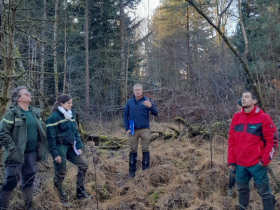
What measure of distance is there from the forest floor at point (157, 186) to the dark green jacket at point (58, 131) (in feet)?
1.67

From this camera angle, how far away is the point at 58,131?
362 centimetres

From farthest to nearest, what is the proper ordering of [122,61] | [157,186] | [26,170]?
[122,61] < [157,186] < [26,170]

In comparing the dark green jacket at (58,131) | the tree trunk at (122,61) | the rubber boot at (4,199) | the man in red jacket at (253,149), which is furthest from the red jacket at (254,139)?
the tree trunk at (122,61)

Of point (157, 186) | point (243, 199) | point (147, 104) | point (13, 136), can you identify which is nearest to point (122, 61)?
point (147, 104)

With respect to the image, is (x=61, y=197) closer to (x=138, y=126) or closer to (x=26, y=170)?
(x=26, y=170)

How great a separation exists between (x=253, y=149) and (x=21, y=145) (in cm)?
302

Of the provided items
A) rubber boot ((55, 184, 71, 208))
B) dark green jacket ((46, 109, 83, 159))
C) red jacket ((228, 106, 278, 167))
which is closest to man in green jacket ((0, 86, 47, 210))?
dark green jacket ((46, 109, 83, 159))

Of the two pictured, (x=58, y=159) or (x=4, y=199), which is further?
(x=58, y=159)

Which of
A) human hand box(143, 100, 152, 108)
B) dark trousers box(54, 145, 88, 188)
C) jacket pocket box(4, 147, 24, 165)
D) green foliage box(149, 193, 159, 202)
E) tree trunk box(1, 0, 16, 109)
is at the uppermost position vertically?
tree trunk box(1, 0, 16, 109)

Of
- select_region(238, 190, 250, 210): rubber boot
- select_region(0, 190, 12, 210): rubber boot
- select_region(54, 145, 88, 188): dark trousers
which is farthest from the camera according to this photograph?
select_region(54, 145, 88, 188): dark trousers

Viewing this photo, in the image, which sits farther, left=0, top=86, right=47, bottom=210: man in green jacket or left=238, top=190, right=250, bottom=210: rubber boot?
left=0, top=86, right=47, bottom=210: man in green jacket

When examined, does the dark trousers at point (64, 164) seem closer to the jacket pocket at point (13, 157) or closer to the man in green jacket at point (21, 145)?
the man in green jacket at point (21, 145)

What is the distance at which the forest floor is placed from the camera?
12.0 ft

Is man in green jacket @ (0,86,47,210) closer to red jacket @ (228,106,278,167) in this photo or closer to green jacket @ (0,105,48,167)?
green jacket @ (0,105,48,167)
